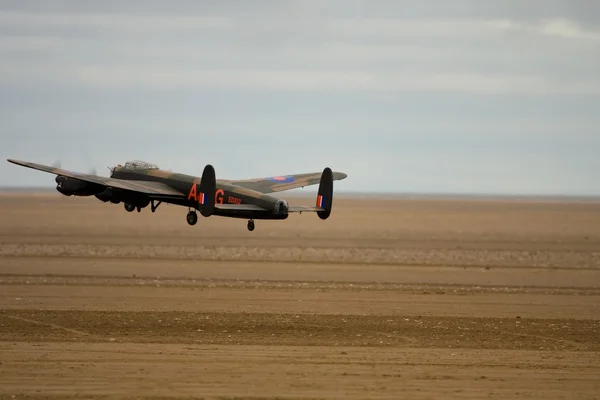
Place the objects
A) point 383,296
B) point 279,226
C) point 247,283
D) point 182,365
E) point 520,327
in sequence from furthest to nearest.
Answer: point 279,226
point 247,283
point 383,296
point 520,327
point 182,365

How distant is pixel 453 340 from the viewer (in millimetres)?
49844

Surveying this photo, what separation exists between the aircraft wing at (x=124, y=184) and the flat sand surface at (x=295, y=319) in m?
6.09

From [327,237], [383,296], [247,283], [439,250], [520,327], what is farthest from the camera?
[327,237]

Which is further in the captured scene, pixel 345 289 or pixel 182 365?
pixel 345 289

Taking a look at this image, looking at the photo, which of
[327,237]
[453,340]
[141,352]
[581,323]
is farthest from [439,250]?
[141,352]

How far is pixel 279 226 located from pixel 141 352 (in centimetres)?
9041

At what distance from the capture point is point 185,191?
162 feet

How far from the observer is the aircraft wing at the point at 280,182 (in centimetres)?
5452

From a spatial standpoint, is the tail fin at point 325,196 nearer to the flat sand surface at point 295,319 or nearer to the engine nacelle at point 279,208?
the engine nacelle at point 279,208

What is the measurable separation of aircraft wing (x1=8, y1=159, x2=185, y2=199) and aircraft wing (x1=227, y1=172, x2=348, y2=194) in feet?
13.2

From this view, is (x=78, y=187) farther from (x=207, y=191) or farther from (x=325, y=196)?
(x=325, y=196)

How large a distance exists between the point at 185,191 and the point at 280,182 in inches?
314

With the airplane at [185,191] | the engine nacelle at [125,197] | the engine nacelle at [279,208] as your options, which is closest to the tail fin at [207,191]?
the airplane at [185,191]

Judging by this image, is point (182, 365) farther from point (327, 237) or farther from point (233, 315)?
point (327, 237)
